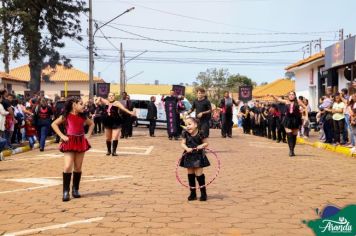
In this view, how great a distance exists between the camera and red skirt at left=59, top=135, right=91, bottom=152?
8.02 metres

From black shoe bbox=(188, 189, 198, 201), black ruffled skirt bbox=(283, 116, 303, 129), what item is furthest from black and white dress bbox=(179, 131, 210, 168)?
black ruffled skirt bbox=(283, 116, 303, 129)

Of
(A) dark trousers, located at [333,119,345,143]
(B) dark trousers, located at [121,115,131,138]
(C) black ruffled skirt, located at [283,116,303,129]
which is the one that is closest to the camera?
(C) black ruffled skirt, located at [283,116,303,129]

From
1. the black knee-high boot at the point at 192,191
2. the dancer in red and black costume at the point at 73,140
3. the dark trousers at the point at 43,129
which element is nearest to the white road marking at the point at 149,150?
the dark trousers at the point at 43,129

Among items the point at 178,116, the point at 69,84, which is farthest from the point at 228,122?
the point at 69,84

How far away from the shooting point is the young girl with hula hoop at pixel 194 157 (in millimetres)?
7801

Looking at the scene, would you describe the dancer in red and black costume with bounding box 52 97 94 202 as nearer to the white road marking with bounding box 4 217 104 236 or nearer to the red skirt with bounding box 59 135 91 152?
the red skirt with bounding box 59 135 91 152

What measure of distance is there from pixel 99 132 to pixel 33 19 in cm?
816

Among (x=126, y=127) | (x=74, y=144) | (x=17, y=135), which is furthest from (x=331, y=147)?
(x=74, y=144)

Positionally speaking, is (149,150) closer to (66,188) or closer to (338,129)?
(338,129)

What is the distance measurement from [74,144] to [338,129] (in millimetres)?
11086

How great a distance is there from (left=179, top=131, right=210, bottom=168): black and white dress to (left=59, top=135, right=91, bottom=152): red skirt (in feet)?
5.20

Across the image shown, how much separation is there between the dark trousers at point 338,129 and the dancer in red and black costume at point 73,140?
10558 mm

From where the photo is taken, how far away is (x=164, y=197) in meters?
8.02

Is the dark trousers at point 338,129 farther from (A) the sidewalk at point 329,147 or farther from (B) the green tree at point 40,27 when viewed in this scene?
(B) the green tree at point 40,27
